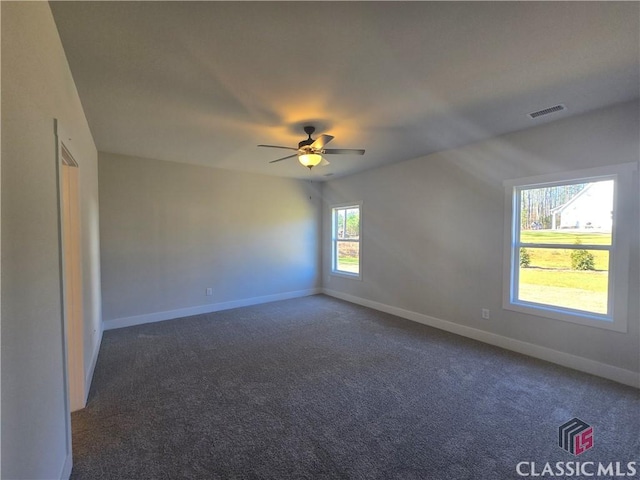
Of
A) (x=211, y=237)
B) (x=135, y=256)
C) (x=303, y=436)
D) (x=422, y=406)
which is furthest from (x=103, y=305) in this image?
(x=422, y=406)

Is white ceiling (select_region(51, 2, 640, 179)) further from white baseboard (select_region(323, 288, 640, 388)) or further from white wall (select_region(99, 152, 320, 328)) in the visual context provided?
white baseboard (select_region(323, 288, 640, 388))

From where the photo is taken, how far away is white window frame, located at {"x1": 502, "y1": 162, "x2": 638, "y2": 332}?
2740 mm

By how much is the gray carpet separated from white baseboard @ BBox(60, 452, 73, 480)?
58mm

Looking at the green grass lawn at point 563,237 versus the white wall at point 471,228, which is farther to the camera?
the green grass lawn at point 563,237

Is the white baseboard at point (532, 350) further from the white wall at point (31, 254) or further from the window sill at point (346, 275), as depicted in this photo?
the white wall at point (31, 254)

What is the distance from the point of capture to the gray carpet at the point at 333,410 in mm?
1828

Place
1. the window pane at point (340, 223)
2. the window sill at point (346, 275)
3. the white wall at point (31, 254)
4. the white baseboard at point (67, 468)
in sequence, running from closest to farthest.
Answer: the white wall at point (31, 254) → the white baseboard at point (67, 468) → the window sill at point (346, 275) → the window pane at point (340, 223)

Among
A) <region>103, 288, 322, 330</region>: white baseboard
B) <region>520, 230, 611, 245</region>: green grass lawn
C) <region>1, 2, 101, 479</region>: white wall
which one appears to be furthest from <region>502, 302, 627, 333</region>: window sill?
<region>1, 2, 101, 479</region>: white wall

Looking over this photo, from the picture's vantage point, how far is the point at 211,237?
17.1 feet

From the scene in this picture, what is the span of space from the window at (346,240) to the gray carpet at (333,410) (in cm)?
242

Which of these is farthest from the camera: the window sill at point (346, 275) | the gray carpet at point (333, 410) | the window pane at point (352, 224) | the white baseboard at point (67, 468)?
the window pane at point (352, 224)

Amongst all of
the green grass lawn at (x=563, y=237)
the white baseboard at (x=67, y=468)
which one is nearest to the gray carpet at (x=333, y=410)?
the white baseboard at (x=67, y=468)

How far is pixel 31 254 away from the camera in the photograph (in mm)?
1291

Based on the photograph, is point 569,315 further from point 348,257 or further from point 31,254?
point 31,254
